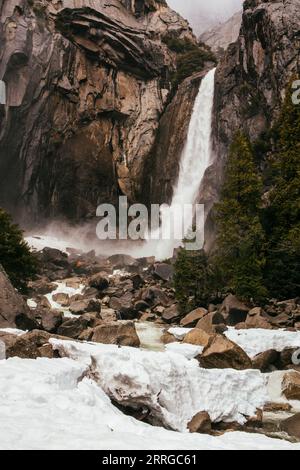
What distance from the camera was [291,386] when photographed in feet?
52.5

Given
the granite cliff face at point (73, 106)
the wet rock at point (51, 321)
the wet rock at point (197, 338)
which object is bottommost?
the wet rock at point (51, 321)

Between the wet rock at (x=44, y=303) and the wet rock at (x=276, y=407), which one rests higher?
the wet rock at (x=276, y=407)

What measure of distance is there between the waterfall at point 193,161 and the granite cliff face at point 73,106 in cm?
837

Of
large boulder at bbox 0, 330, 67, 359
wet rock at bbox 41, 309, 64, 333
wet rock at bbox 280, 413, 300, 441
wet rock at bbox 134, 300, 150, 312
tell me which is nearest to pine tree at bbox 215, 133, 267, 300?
wet rock at bbox 134, 300, 150, 312

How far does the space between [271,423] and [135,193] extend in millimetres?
53743

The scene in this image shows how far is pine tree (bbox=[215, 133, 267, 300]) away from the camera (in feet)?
96.7

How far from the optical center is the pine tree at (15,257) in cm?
3152

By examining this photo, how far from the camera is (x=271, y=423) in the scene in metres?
13.3

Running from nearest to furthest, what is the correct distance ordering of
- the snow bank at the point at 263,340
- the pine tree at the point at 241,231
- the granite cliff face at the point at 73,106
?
the snow bank at the point at 263,340
the pine tree at the point at 241,231
the granite cliff face at the point at 73,106

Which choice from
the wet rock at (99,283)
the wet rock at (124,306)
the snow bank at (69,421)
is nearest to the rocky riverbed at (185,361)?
the snow bank at (69,421)

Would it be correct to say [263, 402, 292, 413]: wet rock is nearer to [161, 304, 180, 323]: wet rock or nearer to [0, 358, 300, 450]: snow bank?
[0, 358, 300, 450]: snow bank

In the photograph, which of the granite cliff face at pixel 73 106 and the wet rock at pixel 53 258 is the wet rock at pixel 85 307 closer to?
the wet rock at pixel 53 258

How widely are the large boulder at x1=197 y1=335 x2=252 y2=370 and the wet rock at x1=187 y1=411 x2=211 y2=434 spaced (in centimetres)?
377

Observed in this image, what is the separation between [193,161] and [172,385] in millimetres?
48244
